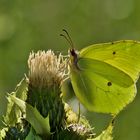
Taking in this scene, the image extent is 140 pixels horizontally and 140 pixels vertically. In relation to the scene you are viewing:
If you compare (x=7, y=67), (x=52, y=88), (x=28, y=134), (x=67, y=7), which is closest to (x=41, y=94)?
(x=52, y=88)

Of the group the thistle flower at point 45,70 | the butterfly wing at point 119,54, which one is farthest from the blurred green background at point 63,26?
the thistle flower at point 45,70

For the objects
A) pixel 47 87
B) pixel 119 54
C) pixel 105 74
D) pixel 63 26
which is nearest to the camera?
pixel 47 87

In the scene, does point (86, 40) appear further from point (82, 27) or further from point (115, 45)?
point (115, 45)

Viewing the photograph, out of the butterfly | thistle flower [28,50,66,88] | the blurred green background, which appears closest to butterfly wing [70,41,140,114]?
the butterfly

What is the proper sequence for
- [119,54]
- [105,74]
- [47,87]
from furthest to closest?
[105,74] < [119,54] < [47,87]

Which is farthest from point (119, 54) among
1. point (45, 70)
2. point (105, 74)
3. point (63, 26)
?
point (63, 26)

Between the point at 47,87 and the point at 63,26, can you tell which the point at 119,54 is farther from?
the point at 63,26

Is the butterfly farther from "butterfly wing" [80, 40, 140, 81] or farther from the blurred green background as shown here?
the blurred green background
